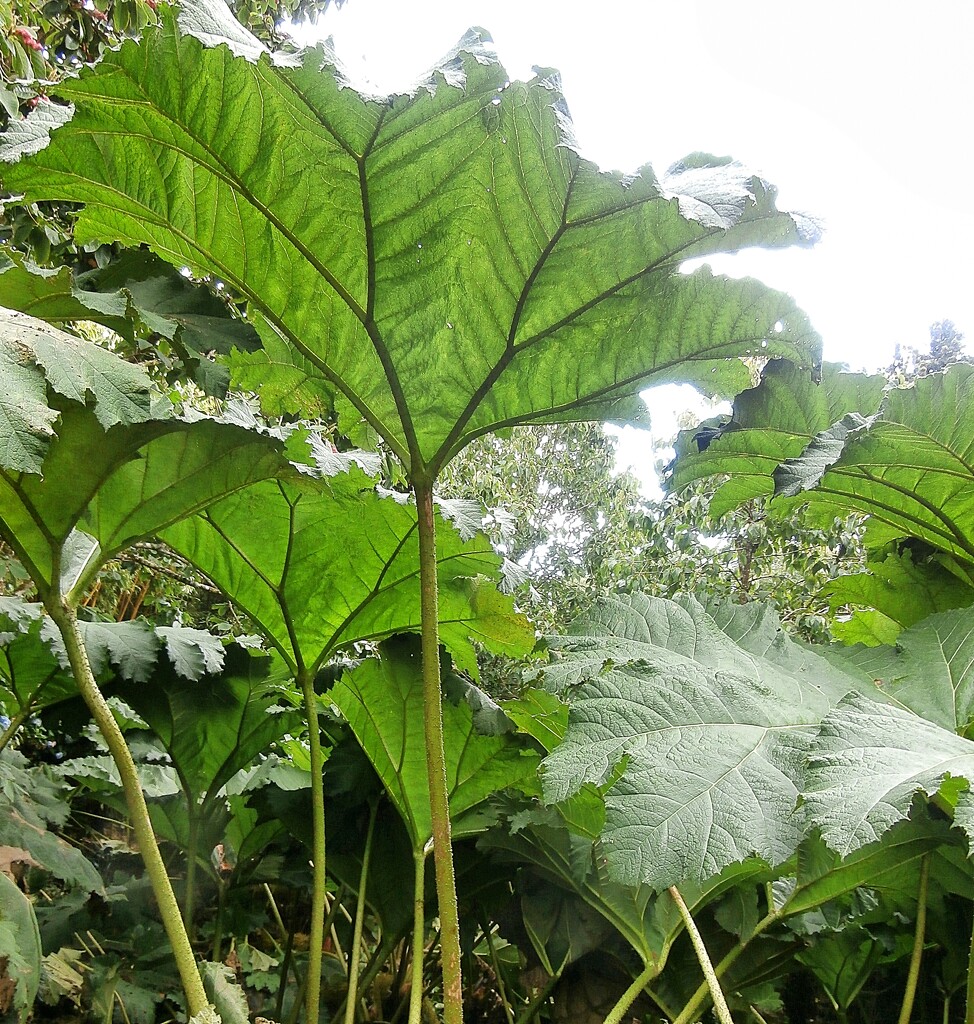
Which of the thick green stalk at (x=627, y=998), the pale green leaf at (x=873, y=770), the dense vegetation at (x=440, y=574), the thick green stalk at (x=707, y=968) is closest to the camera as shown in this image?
the pale green leaf at (x=873, y=770)

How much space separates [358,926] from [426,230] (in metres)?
1.00

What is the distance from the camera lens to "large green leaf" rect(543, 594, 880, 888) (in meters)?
0.67

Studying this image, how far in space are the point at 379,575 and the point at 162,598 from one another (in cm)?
238

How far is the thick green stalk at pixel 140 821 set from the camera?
758 millimetres

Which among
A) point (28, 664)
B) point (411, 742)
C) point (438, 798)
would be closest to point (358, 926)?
point (411, 742)

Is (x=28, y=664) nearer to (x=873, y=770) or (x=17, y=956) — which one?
(x=17, y=956)

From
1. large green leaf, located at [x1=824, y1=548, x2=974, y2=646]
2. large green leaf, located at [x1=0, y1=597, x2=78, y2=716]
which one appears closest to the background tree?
large green leaf, located at [x1=824, y1=548, x2=974, y2=646]

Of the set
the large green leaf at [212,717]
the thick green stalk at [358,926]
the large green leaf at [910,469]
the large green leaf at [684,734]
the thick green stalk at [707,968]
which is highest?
the large green leaf at [910,469]

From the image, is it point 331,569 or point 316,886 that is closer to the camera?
point 316,886

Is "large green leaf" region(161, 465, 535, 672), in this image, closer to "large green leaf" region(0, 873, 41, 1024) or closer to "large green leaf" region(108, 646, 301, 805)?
"large green leaf" region(108, 646, 301, 805)

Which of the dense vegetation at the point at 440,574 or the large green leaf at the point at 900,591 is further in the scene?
the large green leaf at the point at 900,591

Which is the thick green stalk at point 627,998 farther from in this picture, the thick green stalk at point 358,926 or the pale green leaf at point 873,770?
the pale green leaf at point 873,770

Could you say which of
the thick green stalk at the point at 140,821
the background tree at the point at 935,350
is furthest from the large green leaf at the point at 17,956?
the background tree at the point at 935,350

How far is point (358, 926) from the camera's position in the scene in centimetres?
115
